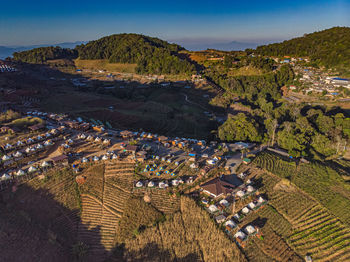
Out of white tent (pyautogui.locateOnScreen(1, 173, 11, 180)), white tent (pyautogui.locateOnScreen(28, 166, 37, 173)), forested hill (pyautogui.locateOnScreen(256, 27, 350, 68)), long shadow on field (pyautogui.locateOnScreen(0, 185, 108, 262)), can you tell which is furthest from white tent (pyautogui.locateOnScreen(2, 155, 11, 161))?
forested hill (pyautogui.locateOnScreen(256, 27, 350, 68))

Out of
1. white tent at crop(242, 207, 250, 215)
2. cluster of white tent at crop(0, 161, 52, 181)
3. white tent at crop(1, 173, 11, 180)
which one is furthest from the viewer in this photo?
cluster of white tent at crop(0, 161, 52, 181)

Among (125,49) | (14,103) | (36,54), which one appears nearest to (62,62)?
(36,54)

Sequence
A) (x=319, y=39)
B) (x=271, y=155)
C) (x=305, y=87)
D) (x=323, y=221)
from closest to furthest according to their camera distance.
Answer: (x=323, y=221) < (x=271, y=155) < (x=305, y=87) < (x=319, y=39)

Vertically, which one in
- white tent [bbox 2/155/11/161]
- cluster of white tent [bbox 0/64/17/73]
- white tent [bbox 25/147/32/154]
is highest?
cluster of white tent [bbox 0/64/17/73]

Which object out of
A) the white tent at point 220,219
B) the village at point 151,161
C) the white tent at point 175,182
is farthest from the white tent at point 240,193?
the white tent at point 175,182

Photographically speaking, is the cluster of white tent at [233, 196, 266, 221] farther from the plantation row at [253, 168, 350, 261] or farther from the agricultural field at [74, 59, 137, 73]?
the agricultural field at [74, 59, 137, 73]

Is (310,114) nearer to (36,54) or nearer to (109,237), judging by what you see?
(109,237)

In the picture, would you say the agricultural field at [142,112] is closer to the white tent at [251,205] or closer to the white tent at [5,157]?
the white tent at [5,157]

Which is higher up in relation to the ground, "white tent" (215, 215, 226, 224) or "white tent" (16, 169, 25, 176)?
"white tent" (16, 169, 25, 176)
